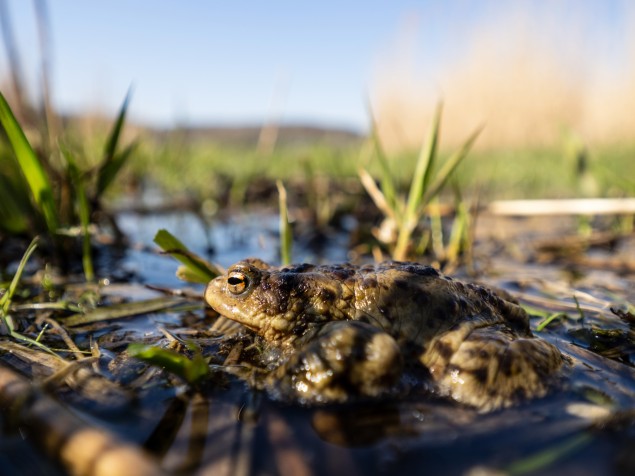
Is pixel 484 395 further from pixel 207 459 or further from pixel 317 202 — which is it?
pixel 317 202

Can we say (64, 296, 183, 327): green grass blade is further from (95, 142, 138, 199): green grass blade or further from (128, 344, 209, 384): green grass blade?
(95, 142, 138, 199): green grass blade

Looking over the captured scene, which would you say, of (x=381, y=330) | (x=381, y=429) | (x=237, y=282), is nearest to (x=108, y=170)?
(x=237, y=282)

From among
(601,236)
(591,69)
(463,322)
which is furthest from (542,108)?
(463,322)

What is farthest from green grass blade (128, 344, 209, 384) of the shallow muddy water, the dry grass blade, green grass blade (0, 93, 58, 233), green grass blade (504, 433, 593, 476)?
green grass blade (0, 93, 58, 233)

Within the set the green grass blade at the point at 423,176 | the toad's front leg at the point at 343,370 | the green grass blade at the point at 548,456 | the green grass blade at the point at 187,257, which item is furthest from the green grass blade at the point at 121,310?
the green grass blade at the point at 548,456

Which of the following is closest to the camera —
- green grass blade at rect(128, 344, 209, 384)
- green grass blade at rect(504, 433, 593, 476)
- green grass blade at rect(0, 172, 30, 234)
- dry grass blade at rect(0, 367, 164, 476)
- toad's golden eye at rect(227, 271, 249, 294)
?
dry grass blade at rect(0, 367, 164, 476)

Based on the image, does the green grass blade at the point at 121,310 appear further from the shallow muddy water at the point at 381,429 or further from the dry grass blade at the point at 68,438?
the dry grass blade at the point at 68,438
